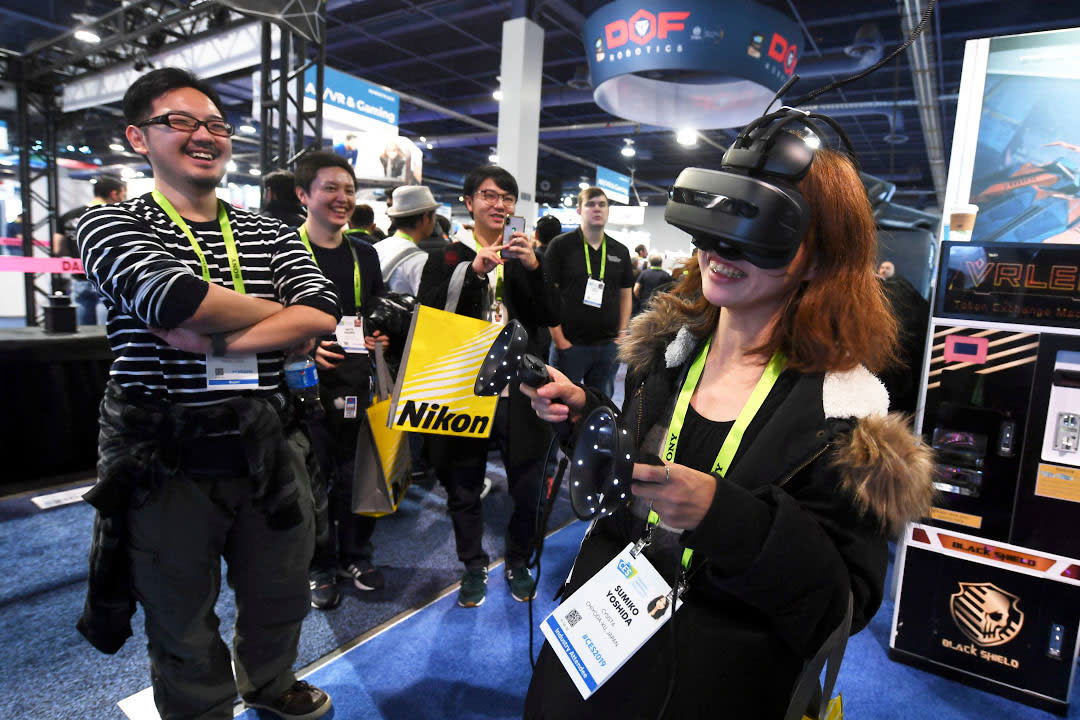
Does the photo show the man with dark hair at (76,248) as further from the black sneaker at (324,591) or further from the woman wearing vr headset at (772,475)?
the woman wearing vr headset at (772,475)

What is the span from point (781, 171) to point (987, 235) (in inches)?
89.9

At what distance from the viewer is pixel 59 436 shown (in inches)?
150

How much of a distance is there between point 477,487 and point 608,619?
160 centimetres

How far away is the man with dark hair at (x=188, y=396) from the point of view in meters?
1.36

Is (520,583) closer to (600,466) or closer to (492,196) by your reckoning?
(492,196)

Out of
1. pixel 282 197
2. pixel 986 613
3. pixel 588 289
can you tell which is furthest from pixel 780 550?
pixel 282 197

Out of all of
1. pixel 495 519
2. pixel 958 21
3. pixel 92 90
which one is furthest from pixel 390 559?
pixel 92 90

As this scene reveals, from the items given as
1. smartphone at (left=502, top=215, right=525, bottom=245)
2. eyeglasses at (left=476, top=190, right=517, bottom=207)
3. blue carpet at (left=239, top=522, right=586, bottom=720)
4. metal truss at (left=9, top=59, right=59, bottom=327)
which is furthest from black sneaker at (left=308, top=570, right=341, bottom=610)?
metal truss at (left=9, top=59, right=59, bottom=327)

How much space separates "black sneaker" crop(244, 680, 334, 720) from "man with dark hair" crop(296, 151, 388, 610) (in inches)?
22.0

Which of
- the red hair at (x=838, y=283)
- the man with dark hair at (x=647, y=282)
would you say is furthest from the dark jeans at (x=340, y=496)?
the man with dark hair at (x=647, y=282)

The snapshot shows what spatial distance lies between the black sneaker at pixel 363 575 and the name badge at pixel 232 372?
1506 mm

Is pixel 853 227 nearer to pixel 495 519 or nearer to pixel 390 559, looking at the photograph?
pixel 390 559

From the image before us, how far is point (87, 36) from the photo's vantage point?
9.06 meters

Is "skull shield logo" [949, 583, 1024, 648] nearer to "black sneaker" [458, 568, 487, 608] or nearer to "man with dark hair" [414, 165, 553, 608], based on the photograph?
"man with dark hair" [414, 165, 553, 608]
